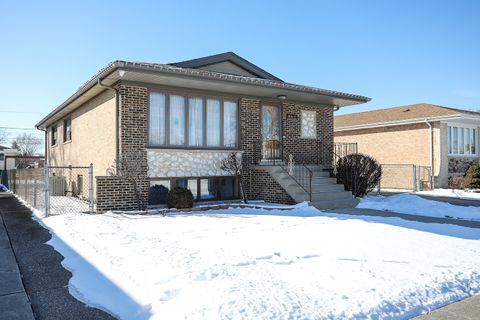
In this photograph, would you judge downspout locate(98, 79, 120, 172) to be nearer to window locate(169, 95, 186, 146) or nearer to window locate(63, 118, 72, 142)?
window locate(169, 95, 186, 146)

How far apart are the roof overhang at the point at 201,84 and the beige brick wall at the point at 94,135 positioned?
14.0 inches

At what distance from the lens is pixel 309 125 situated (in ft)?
45.3

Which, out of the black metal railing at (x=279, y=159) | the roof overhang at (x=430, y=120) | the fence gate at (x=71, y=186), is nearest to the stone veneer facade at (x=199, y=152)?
the black metal railing at (x=279, y=159)

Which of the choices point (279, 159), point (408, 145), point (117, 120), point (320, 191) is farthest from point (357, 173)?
point (408, 145)

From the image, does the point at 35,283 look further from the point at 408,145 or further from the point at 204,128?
the point at 408,145

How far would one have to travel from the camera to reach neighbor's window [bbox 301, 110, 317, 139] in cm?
1362

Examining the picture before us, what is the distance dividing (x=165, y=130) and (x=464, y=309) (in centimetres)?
851

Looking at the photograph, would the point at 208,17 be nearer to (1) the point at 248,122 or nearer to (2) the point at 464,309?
(1) the point at 248,122

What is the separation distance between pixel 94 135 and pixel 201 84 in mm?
4255

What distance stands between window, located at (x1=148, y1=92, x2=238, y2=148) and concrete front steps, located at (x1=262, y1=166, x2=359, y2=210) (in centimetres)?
181

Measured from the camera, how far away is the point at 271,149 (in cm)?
1288

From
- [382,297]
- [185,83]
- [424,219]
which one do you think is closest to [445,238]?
[424,219]

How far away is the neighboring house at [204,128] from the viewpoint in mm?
9859

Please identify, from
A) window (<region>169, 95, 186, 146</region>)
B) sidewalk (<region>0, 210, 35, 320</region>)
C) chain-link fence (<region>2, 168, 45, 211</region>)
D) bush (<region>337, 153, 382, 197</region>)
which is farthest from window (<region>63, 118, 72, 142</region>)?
bush (<region>337, 153, 382, 197</region>)
